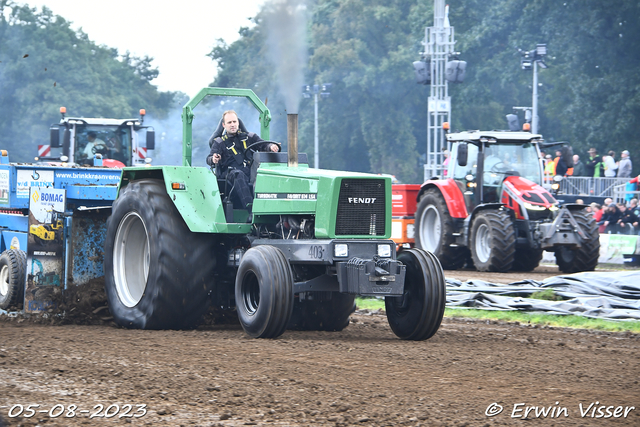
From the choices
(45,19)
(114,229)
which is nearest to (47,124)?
(45,19)

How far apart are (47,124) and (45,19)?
410 inches

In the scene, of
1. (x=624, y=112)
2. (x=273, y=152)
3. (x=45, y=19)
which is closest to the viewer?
(x=273, y=152)

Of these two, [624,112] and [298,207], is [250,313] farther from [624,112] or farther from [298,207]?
[624,112]

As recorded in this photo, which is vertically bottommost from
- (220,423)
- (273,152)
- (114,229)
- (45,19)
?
(220,423)

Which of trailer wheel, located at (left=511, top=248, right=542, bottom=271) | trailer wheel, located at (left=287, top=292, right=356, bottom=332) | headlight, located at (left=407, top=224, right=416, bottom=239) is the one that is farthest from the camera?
headlight, located at (left=407, top=224, right=416, bottom=239)

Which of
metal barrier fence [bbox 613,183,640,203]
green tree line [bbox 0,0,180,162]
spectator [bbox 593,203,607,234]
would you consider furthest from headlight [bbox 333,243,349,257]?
green tree line [bbox 0,0,180,162]

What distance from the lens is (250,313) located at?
8.38m

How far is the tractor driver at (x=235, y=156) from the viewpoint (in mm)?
9180

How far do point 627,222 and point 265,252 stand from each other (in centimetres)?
1451

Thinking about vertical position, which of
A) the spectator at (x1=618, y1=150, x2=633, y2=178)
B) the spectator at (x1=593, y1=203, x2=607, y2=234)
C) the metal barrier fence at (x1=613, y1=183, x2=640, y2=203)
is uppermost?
the spectator at (x1=618, y1=150, x2=633, y2=178)

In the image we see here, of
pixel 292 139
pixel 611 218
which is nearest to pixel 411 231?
pixel 611 218

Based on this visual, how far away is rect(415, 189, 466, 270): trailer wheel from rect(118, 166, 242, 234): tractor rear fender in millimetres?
8955

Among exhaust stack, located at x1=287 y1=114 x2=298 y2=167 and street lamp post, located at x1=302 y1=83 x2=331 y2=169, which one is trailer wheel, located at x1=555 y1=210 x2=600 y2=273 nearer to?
exhaust stack, located at x1=287 y1=114 x2=298 y2=167

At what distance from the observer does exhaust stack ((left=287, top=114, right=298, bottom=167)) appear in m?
8.83
